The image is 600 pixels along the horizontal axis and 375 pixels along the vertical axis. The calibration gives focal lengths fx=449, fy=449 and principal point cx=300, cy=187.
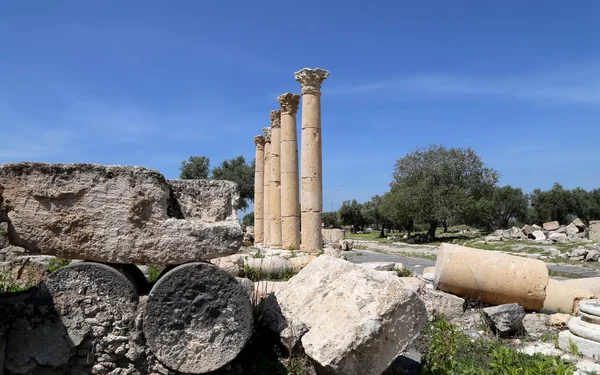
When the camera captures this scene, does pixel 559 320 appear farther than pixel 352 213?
No

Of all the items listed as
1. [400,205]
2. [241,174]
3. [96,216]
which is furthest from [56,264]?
[241,174]

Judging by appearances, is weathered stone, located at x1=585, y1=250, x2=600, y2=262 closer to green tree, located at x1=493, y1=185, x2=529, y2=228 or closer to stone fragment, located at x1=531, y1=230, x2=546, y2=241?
stone fragment, located at x1=531, y1=230, x2=546, y2=241

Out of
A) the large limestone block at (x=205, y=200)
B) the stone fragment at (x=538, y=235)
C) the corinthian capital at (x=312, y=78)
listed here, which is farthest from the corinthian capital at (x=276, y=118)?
the stone fragment at (x=538, y=235)

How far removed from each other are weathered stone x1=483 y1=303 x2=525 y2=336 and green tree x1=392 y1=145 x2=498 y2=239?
2513cm

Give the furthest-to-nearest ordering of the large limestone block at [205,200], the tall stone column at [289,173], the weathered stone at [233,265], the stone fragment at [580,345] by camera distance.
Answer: the tall stone column at [289,173]
the weathered stone at [233,265]
the stone fragment at [580,345]
the large limestone block at [205,200]

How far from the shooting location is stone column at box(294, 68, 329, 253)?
15570mm

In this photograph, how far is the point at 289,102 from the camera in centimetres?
1764

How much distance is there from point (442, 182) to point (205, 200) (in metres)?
31.3

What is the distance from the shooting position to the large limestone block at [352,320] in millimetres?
3871

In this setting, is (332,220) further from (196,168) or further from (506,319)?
(506,319)

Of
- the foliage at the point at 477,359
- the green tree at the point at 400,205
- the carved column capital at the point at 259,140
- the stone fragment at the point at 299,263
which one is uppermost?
the carved column capital at the point at 259,140

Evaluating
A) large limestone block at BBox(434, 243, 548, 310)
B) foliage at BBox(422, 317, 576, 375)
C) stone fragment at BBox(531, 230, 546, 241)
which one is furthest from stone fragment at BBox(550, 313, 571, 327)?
stone fragment at BBox(531, 230, 546, 241)

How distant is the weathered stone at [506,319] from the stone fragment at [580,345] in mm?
525

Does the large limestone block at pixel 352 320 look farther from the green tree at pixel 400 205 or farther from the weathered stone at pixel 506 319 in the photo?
the green tree at pixel 400 205
